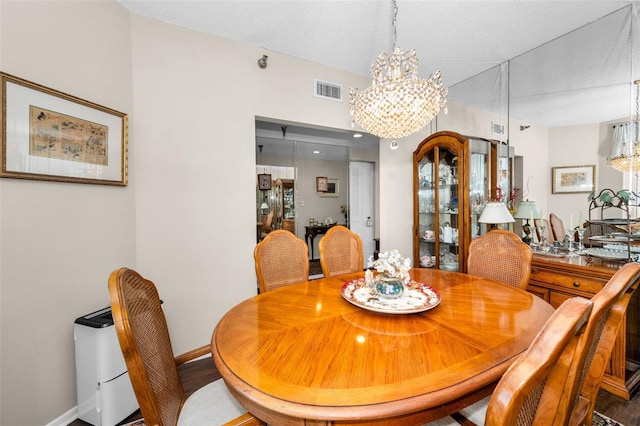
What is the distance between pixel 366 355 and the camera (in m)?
0.93

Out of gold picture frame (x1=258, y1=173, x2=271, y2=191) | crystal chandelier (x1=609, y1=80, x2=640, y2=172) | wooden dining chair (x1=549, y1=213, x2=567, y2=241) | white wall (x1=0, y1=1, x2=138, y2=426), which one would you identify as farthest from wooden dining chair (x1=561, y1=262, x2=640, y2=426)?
gold picture frame (x1=258, y1=173, x2=271, y2=191)

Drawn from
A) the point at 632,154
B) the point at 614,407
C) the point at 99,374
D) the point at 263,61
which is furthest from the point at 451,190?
the point at 99,374

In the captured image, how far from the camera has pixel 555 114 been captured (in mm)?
2609

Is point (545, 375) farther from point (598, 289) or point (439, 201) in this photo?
point (439, 201)

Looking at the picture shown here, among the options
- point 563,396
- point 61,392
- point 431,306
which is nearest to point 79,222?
point 61,392

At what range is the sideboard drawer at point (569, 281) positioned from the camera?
182 centimetres

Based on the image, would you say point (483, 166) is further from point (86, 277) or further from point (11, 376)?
point (11, 376)

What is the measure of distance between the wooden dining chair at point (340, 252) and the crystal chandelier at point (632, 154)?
205 centimetres

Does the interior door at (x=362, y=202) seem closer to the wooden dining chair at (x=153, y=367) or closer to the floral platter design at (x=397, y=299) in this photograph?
the floral platter design at (x=397, y=299)

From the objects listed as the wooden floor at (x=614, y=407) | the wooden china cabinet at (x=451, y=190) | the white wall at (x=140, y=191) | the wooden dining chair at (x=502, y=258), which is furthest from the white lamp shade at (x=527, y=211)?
the white wall at (x=140, y=191)

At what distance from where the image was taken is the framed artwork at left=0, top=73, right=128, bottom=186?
4.68 ft

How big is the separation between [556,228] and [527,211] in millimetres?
322

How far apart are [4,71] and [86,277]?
1.23 meters

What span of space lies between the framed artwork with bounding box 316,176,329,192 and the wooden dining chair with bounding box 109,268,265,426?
4.31 m
